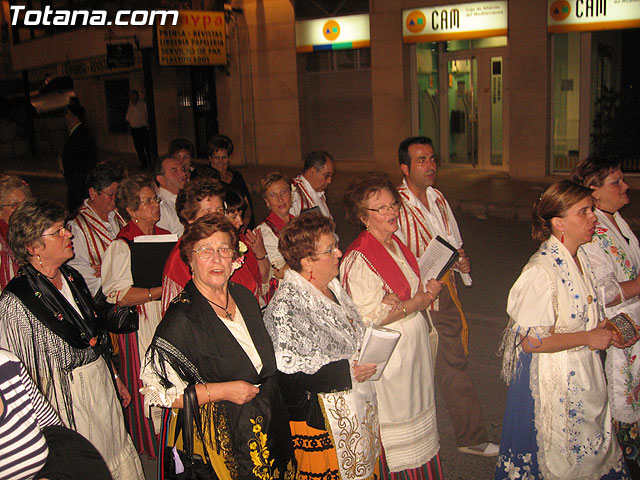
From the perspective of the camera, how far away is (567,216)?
372cm

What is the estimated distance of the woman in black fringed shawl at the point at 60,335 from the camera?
351 cm

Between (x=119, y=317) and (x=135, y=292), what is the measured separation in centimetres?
20

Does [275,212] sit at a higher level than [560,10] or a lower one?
lower

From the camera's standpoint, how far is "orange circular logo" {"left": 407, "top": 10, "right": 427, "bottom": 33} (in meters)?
15.5

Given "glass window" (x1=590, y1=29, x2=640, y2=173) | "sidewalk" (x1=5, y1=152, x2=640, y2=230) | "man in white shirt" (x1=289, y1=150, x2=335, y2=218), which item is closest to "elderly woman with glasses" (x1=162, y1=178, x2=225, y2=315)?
"man in white shirt" (x1=289, y1=150, x2=335, y2=218)

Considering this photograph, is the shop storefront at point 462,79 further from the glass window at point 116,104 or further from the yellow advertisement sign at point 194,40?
the glass window at point 116,104

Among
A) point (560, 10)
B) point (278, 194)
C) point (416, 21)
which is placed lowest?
point (278, 194)

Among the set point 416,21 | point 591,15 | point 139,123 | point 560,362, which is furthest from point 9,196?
point 139,123

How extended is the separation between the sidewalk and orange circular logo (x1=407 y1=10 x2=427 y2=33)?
11.1ft

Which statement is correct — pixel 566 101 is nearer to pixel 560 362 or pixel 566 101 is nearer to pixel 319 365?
pixel 560 362

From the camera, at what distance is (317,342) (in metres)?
3.41

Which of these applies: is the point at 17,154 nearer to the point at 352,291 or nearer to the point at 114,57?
the point at 114,57

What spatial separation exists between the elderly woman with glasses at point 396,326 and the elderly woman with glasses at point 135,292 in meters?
1.47

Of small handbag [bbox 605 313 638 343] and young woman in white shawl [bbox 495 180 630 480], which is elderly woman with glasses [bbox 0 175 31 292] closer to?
young woman in white shawl [bbox 495 180 630 480]
